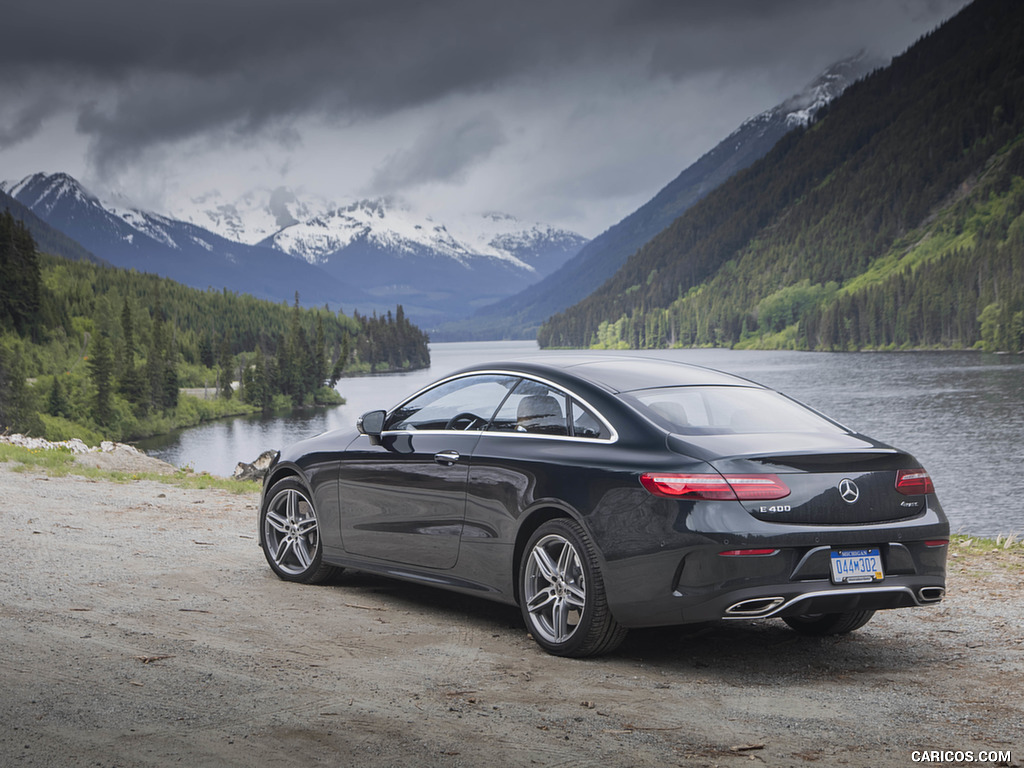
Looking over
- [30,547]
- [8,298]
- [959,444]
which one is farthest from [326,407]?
[30,547]

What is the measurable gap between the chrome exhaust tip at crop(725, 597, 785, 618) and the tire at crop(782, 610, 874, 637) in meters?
1.28

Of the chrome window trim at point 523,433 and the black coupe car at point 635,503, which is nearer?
the black coupe car at point 635,503

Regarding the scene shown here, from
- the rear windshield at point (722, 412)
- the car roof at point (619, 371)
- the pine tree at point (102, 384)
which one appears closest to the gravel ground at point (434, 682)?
the rear windshield at point (722, 412)

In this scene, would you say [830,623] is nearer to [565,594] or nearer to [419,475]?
[565,594]

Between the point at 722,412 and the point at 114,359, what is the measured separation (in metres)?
116

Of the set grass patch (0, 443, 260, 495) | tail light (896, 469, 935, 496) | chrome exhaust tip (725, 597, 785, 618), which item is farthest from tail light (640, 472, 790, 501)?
grass patch (0, 443, 260, 495)

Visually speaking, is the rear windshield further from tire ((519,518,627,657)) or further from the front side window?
the front side window

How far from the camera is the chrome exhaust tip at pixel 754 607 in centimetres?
488

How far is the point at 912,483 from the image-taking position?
5293mm

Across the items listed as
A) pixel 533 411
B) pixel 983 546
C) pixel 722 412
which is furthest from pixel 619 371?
pixel 983 546

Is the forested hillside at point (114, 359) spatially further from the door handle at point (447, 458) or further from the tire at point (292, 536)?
the door handle at point (447, 458)

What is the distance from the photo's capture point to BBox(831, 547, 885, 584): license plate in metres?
5.00

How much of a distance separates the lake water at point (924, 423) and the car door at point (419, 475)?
750 millimetres

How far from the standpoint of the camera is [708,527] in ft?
15.9
